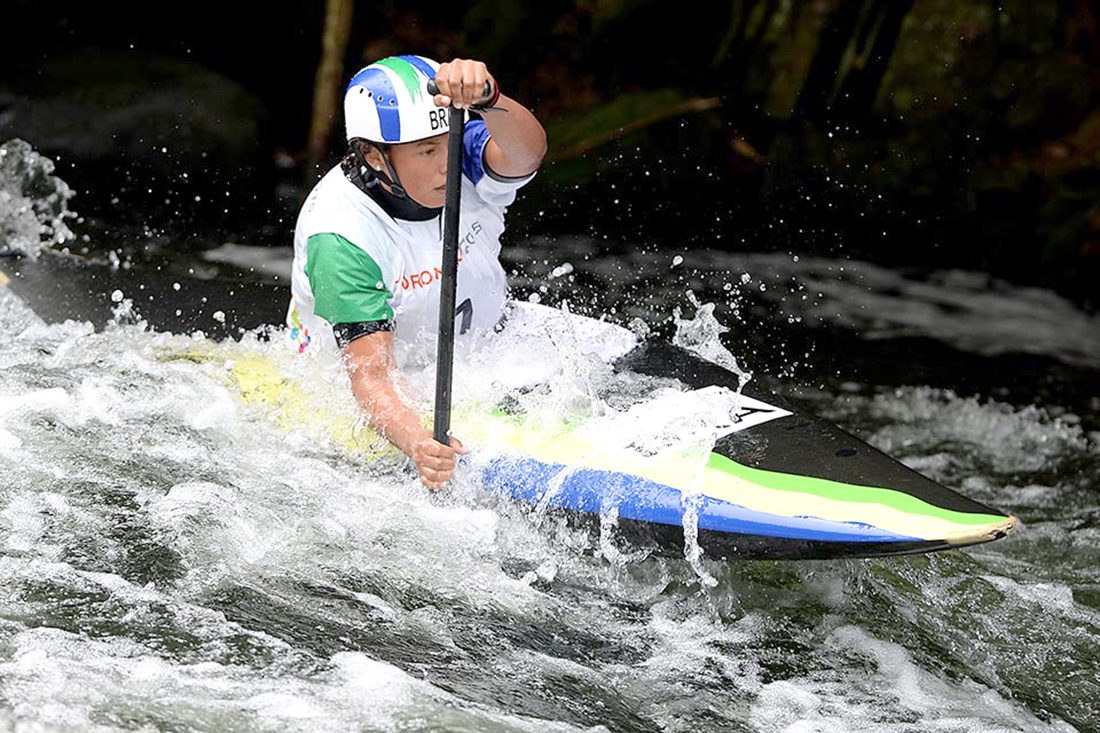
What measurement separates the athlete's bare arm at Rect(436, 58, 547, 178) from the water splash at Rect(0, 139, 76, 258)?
9.43 feet

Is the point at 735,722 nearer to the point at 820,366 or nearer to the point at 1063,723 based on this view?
the point at 1063,723

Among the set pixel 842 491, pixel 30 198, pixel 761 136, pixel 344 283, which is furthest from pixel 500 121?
pixel 761 136

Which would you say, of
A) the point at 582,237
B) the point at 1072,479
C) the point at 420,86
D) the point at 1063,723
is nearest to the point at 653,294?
the point at 582,237

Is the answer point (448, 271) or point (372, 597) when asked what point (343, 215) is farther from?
point (372, 597)

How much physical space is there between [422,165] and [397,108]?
19 centimetres

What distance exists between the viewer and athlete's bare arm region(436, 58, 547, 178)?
3.44 m

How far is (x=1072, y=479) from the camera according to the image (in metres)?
5.56

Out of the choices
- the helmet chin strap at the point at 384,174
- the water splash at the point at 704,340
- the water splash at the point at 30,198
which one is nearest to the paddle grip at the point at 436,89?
the helmet chin strap at the point at 384,174

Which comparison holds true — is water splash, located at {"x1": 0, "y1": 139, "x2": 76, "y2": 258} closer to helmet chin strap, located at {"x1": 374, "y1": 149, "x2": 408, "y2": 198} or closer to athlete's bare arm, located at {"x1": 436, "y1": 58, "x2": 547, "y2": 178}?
helmet chin strap, located at {"x1": 374, "y1": 149, "x2": 408, "y2": 198}

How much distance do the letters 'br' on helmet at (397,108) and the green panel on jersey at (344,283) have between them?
1.14 ft

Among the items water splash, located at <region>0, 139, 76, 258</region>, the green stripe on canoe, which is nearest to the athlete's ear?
the green stripe on canoe

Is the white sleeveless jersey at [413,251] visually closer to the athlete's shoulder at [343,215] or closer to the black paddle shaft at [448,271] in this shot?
the athlete's shoulder at [343,215]

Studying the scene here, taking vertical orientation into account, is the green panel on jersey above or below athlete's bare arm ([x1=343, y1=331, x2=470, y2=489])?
above

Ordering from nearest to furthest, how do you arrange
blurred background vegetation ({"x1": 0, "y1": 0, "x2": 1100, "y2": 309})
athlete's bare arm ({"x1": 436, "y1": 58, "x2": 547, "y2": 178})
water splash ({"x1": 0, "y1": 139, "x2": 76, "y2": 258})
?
athlete's bare arm ({"x1": 436, "y1": 58, "x2": 547, "y2": 178}), water splash ({"x1": 0, "y1": 139, "x2": 76, "y2": 258}), blurred background vegetation ({"x1": 0, "y1": 0, "x2": 1100, "y2": 309})
